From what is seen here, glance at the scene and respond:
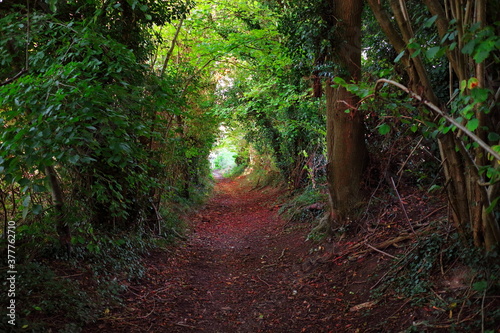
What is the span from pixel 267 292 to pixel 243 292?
410 mm

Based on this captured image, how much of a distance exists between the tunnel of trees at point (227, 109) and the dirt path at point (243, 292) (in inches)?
26.5

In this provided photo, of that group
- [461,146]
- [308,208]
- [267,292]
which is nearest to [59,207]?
[267,292]

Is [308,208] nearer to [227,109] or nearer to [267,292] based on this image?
[267,292]

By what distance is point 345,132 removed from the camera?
633 cm

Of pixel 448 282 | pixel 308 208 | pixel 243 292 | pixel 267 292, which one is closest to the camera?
pixel 448 282

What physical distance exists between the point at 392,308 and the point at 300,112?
8.37 metres

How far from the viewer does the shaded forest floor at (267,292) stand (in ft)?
13.1

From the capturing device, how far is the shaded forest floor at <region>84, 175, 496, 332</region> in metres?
3.99

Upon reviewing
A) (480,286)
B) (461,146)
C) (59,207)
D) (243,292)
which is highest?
(461,146)

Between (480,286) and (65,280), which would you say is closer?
(480,286)

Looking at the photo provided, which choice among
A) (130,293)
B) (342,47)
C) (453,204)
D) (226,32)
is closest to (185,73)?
(226,32)

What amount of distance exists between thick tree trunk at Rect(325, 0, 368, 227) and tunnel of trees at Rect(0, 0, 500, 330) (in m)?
0.03

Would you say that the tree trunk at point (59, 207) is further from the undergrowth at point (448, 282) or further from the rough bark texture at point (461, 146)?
the rough bark texture at point (461, 146)

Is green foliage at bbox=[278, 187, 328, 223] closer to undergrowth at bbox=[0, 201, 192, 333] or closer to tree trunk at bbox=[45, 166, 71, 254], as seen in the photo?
undergrowth at bbox=[0, 201, 192, 333]
